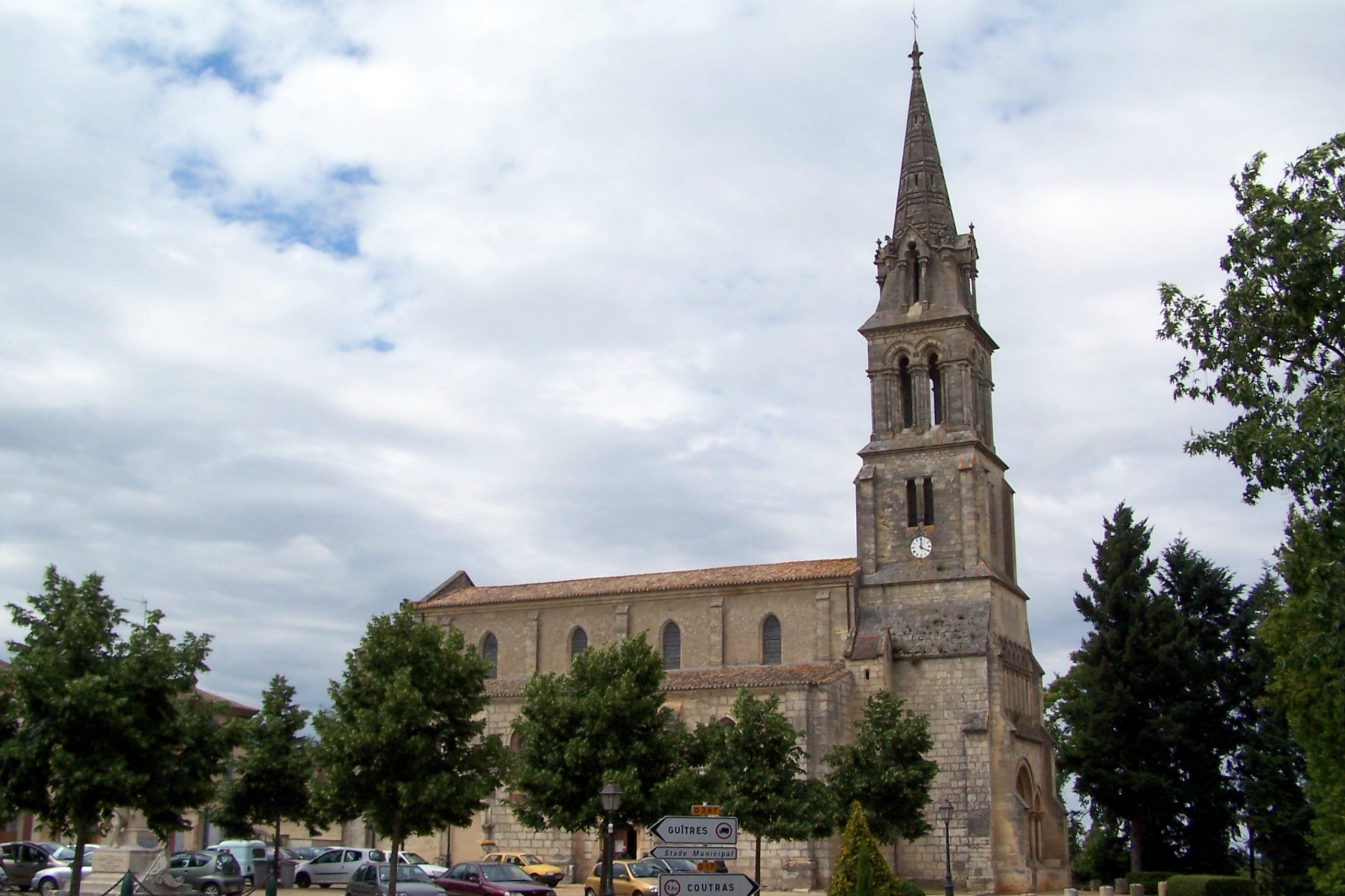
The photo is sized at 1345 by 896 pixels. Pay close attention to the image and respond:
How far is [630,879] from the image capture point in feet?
111

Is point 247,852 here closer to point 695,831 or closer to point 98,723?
point 98,723

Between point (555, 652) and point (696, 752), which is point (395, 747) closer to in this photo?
point (696, 752)

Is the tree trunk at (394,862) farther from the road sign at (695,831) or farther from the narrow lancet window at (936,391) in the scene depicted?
the narrow lancet window at (936,391)

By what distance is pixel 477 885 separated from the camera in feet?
108

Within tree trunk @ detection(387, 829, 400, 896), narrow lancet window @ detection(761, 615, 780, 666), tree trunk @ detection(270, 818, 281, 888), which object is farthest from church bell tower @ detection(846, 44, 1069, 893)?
tree trunk @ detection(270, 818, 281, 888)

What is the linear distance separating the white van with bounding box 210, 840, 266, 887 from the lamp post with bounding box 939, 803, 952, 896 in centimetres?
2168

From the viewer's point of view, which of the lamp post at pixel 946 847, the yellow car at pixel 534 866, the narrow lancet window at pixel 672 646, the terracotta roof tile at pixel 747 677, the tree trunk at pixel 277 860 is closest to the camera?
the tree trunk at pixel 277 860

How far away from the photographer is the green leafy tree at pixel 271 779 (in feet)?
129

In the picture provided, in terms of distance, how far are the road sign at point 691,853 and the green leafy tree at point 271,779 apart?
26.5m

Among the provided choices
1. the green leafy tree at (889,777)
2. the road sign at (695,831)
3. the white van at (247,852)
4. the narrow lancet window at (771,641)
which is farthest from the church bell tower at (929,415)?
the road sign at (695,831)

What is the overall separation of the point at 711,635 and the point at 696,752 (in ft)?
47.6

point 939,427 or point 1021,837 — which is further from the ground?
point 939,427

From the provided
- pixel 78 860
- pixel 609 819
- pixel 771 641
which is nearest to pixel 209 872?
pixel 78 860

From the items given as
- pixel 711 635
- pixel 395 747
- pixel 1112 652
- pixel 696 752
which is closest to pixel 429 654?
pixel 395 747
